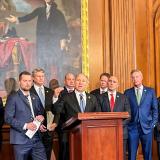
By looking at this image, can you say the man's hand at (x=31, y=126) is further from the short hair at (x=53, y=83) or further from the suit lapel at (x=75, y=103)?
the short hair at (x=53, y=83)

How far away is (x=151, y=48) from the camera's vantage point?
837 centimetres

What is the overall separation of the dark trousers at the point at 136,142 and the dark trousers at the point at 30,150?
1616mm

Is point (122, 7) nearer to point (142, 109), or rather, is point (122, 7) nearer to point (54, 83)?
point (54, 83)

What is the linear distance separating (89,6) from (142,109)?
2523 millimetres

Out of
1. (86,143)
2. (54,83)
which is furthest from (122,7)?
(86,143)

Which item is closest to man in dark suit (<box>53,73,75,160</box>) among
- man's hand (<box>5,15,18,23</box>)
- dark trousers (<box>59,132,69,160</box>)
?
dark trousers (<box>59,132,69,160</box>)

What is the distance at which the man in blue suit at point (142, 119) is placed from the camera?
6.12 metres

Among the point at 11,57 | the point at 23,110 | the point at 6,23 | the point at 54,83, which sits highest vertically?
the point at 6,23

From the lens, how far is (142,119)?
20.2 feet

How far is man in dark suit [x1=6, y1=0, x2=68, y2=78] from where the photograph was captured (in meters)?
7.37

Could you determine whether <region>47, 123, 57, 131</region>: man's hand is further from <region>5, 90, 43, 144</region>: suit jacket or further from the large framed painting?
the large framed painting

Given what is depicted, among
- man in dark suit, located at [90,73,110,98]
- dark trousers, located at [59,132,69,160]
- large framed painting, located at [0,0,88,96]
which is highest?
large framed painting, located at [0,0,88,96]

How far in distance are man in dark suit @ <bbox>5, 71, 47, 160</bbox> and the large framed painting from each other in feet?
6.44

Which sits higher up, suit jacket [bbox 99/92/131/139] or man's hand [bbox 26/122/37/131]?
suit jacket [bbox 99/92/131/139]
